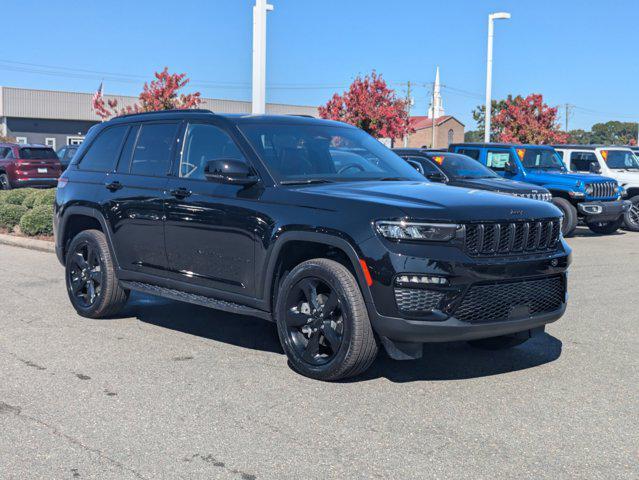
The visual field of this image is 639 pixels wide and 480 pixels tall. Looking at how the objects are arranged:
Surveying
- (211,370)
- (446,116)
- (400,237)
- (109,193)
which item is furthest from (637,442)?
(446,116)

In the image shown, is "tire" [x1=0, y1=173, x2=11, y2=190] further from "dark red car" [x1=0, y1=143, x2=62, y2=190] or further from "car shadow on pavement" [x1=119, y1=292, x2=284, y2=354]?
"car shadow on pavement" [x1=119, y1=292, x2=284, y2=354]

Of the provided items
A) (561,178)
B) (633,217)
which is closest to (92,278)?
(561,178)

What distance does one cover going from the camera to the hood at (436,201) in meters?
5.00

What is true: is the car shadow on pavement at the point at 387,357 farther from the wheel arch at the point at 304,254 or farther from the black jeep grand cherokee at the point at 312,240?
the wheel arch at the point at 304,254

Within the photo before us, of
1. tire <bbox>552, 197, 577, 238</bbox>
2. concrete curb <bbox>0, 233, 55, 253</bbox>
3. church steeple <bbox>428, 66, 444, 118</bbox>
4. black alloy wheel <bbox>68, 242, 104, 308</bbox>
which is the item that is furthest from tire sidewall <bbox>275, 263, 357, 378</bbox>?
church steeple <bbox>428, 66, 444, 118</bbox>

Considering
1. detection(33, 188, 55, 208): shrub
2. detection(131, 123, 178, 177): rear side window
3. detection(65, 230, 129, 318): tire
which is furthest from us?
detection(33, 188, 55, 208): shrub

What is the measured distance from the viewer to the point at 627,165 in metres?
19.0

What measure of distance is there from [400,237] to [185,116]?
2621 millimetres

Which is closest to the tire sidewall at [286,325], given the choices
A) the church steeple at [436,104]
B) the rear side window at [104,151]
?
the rear side window at [104,151]

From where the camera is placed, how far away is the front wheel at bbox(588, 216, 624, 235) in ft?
58.0

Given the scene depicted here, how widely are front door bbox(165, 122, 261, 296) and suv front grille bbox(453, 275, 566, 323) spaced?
5.35 feet

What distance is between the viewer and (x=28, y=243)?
1332 centimetres

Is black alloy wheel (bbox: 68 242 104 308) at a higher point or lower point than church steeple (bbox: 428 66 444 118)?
lower

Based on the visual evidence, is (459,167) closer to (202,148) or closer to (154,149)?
(154,149)
